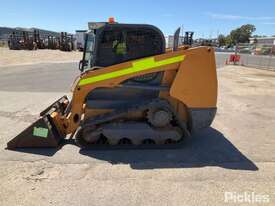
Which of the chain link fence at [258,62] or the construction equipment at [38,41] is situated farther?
the construction equipment at [38,41]

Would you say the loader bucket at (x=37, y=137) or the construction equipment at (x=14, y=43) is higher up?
the construction equipment at (x=14, y=43)

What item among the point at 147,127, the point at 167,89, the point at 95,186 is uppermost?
the point at 167,89

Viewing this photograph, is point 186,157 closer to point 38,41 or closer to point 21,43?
point 21,43

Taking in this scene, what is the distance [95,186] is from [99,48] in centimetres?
261

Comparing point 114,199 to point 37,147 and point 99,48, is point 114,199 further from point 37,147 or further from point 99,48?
Result: point 99,48

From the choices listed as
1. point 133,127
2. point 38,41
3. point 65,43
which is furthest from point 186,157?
point 38,41

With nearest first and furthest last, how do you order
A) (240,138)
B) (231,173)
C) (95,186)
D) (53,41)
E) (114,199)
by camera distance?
(114,199) < (95,186) < (231,173) < (240,138) < (53,41)

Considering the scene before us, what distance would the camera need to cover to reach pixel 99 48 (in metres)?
5.28

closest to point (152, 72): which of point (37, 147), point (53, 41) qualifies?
point (37, 147)

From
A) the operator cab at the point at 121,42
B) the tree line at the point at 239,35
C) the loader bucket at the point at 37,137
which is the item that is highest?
the tree line at the point at 239,35

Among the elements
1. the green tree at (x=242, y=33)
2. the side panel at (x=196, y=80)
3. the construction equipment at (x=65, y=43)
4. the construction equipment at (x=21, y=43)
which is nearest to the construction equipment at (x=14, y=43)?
the construction equipment at (x=21, y=43)

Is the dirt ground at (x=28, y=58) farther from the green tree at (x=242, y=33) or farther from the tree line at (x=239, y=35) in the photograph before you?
the green tree at (x=242, y=33)

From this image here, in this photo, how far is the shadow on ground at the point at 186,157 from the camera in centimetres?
451

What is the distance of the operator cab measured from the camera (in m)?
5.18
